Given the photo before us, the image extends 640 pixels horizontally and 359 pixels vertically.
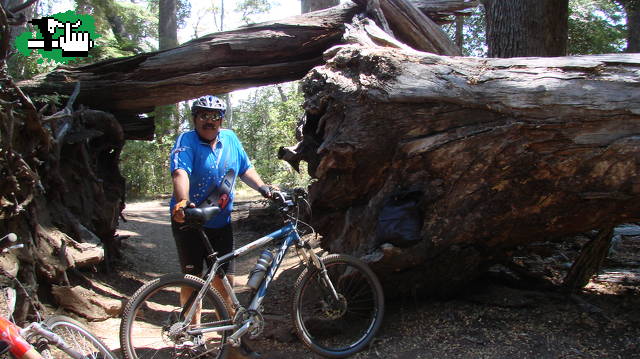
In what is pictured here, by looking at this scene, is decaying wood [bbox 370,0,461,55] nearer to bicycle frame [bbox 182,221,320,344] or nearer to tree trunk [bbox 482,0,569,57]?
tree trunk [bbox 482,0,569,57]

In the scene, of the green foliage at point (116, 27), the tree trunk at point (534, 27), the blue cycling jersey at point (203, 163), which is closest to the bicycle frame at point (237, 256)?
the blue cycling jersey at point (203, 163)

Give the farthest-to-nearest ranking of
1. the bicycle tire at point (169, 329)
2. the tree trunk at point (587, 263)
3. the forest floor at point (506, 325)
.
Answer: the tree trunk at point (587, 263) → the forest floor at point (506, 325) → the bicycle tire at point (169, 329)

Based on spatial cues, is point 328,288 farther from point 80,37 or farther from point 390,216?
point 80,37

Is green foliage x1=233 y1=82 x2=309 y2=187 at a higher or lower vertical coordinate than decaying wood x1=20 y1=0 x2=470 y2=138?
lower

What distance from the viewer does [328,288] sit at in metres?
4.02

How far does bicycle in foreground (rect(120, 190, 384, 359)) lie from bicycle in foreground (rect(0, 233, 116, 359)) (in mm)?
269

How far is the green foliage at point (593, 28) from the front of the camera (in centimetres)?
1139

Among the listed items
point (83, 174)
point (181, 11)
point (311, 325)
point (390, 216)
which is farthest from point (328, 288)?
point (181, 11)

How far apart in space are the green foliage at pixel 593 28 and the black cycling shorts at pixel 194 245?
7.98 meters

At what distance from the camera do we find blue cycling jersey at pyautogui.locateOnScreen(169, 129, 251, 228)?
3.87 metres

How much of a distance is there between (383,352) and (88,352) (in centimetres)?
213

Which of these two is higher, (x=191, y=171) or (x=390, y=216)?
(x=191, y=171)

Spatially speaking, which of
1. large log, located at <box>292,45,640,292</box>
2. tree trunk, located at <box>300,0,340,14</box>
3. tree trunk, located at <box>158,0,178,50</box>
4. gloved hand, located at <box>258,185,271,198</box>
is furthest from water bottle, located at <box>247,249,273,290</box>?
tree trunk, located at <box>158,0,178,50</box>

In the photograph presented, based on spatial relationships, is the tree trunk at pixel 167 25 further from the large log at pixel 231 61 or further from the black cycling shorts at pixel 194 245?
the black cycling shorts at pixel 194 245
